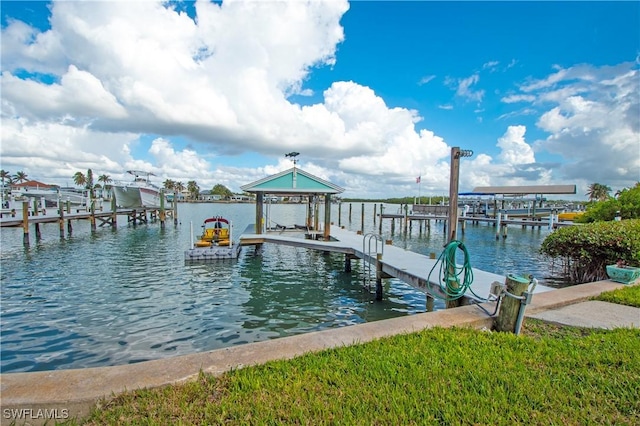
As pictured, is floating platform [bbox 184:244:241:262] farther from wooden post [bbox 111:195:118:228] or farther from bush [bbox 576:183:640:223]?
wooden post [bbox 111:195:118:228]

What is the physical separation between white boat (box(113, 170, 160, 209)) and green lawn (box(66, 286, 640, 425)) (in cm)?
4082

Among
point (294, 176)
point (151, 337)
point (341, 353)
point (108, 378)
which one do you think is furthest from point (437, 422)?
point (294, 176)

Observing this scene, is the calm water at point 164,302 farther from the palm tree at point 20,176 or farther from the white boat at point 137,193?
the palm tree at point 20,176

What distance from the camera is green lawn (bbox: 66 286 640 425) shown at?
2934 mm

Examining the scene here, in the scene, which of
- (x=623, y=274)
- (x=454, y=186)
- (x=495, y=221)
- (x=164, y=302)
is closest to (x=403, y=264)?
(x=454, y=186)

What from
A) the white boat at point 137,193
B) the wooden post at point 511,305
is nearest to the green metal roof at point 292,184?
the wooden post at point 511,305

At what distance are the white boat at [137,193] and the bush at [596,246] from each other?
1598 inches

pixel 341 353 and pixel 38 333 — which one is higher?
pixel 341 353

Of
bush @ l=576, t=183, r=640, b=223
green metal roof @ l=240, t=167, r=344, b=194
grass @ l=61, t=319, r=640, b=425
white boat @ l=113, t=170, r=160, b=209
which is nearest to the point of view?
grass @ l=61, t=319, r=640, b=425

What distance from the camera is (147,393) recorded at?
10.4ft

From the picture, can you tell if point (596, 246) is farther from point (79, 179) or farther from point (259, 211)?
point (79, 179)

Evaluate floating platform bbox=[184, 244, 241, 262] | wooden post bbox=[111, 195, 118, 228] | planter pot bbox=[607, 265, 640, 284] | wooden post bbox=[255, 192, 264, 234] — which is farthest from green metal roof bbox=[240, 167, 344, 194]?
wooden post bbox=[111, 195, 118, 228]

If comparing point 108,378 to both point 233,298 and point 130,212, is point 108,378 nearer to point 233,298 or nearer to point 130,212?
point 233,298

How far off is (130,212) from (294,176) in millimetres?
29556
